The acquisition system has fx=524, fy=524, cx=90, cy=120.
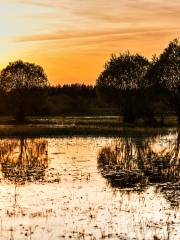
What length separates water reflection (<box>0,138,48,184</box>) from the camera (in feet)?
110

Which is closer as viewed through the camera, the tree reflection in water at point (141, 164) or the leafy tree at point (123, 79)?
the tree reflection in water at point (141, 164)

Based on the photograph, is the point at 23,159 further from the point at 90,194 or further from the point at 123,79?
the point at 123,79

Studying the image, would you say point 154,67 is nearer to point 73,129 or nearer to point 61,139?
point 73,129

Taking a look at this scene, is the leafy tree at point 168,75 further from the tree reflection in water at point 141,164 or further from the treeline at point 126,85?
the tree reflection in water at point 141,164

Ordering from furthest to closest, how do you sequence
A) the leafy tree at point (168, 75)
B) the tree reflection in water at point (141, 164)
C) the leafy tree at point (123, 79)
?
the leafy tree at point (123, 79), the leafy tree at point (168, 75), the tree reflection in water at point (141, 164)

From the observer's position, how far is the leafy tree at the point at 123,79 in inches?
4291

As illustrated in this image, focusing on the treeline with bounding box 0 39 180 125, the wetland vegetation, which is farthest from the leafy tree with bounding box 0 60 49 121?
the wetland vegetation

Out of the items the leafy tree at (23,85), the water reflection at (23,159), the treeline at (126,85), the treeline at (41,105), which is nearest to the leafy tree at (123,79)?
the treeline at (126,85)

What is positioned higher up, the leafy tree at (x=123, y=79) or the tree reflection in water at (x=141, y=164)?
the leafy tree at (x=123, y=79)

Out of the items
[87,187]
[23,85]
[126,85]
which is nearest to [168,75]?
[126,85]

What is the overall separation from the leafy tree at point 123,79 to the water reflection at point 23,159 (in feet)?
159

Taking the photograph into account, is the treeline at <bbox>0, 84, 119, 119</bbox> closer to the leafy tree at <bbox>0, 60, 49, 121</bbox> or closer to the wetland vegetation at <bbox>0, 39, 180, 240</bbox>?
the leafy tree at <bbox>0, 60, 49, 121</bbox>

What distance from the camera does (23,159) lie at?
4272 cm

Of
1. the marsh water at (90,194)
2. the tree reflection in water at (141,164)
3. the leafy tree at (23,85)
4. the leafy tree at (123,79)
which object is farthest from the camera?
the leafy tree at (23,85)
